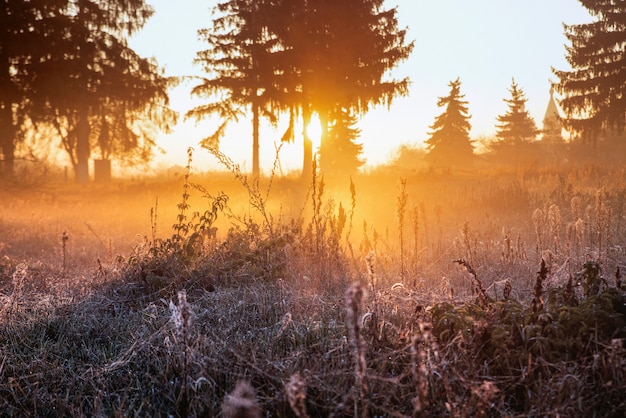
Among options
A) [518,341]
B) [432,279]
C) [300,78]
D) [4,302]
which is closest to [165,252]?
[4,302]

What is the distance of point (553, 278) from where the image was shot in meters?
3.50

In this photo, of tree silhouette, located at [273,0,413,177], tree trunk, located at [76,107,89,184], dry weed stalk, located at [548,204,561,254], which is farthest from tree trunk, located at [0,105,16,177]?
dry weed stalk, located at [548,204,561,254]

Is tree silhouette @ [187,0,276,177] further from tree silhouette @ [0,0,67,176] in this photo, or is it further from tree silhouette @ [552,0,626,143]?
tree silhouette @ [552,0,626,143]

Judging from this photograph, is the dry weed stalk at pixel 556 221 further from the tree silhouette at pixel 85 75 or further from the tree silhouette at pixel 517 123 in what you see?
the tree silhouette at pixel 517 123

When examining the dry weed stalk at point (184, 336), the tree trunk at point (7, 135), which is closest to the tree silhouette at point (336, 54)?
the tree trunk at point (7, 135)

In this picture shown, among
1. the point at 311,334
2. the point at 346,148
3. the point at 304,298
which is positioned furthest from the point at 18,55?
the point at 346,148

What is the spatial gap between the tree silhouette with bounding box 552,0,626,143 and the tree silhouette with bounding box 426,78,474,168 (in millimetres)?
11033

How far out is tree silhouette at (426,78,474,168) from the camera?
36344 mm

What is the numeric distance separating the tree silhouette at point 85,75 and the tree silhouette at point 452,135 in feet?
78.3

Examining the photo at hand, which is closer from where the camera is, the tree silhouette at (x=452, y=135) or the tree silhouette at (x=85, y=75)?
the tree silhouette at (x=85, y=75)

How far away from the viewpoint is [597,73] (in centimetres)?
2475

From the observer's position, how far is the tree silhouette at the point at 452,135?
36344 millimetres

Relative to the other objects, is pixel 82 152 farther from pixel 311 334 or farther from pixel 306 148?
Result: pixel 311 334

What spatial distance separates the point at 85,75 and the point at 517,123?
114 feet
